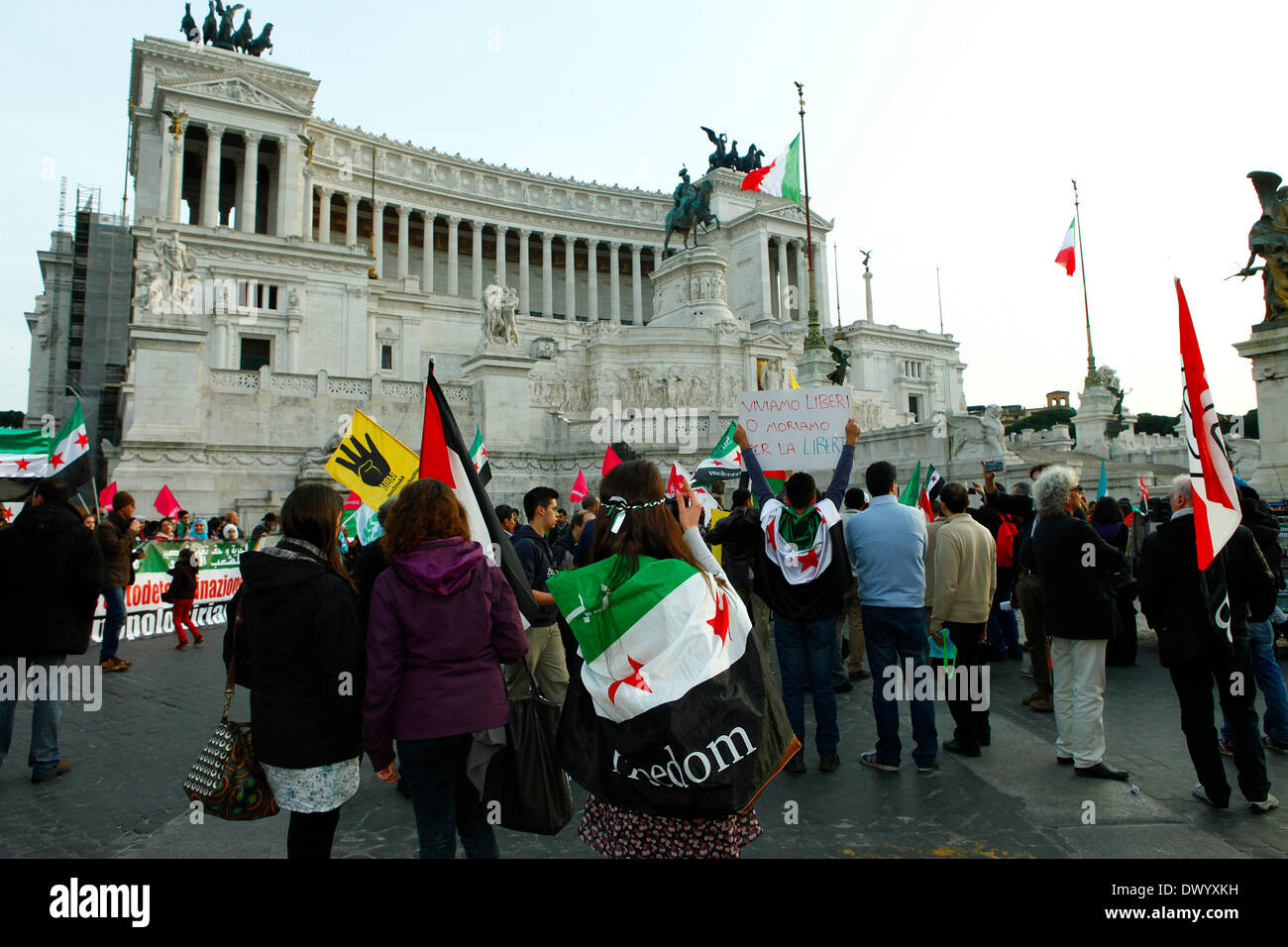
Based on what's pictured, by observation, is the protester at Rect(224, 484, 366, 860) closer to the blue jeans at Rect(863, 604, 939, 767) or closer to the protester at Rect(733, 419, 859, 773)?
the protester at Rect(733, 419, 859, 773)

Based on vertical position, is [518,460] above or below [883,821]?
above

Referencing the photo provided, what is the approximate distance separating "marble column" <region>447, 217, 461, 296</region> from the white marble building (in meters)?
0.29

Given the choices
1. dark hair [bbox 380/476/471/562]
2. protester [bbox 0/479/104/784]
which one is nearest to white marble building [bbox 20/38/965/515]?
protester [bbox 0/479/104/784]

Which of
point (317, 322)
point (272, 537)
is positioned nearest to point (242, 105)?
point (317, 322)

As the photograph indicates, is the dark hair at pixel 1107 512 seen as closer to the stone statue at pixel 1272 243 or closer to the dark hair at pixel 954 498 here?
the dark hair at pixel 954 498

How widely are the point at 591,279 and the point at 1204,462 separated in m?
65.2

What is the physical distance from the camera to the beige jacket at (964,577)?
18.8ft

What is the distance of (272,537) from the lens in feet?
44.4

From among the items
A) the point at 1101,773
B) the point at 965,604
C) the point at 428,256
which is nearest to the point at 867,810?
the point at 1101,773

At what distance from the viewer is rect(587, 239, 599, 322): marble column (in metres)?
67.1

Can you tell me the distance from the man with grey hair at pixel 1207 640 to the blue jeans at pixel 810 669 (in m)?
1.89
